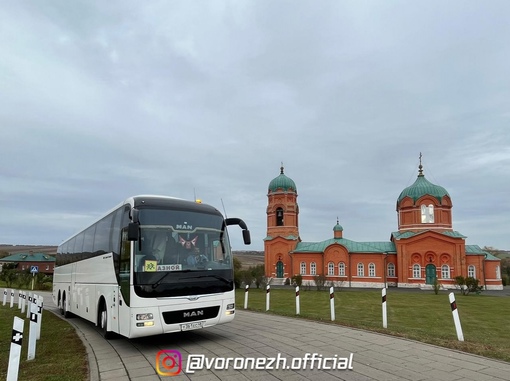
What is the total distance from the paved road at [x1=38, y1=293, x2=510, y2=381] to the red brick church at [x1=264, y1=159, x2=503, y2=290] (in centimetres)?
3525

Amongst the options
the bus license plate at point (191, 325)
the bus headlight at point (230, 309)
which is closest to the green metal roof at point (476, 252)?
the bus headlight at point (230, 309)

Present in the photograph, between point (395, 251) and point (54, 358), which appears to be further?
point (395, 251)

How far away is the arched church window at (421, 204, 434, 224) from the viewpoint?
42.2m

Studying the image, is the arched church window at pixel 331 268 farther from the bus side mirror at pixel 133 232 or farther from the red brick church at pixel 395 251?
the bus side mirror at pixel 133 232

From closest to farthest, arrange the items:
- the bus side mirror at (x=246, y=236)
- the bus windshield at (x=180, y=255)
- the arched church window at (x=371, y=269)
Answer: the bus windshield at (x=180, y=255) < the bus side mirror at (x=246, y=236) < the arched church window at (x=371, y=269)

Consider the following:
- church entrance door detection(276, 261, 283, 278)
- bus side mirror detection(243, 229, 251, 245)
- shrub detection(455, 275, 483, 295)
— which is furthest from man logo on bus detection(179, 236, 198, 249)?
church entrance door detection(276, 261, 283, 278)

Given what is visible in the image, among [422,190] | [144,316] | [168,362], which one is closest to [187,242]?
[144,316]

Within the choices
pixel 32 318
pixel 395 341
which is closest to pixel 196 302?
pixel 32 318

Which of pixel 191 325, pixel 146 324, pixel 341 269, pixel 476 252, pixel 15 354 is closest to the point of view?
pixel 15 354

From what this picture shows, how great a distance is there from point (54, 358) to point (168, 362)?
102 inches

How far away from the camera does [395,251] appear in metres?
43.0

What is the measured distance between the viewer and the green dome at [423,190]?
42.5 m

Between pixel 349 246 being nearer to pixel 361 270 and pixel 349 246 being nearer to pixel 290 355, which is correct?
pixel 361 270

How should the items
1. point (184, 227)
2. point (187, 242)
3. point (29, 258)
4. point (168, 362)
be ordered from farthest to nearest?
point (29, 258) → point (184, 227) → point (187, 242) → point (168, 362)
